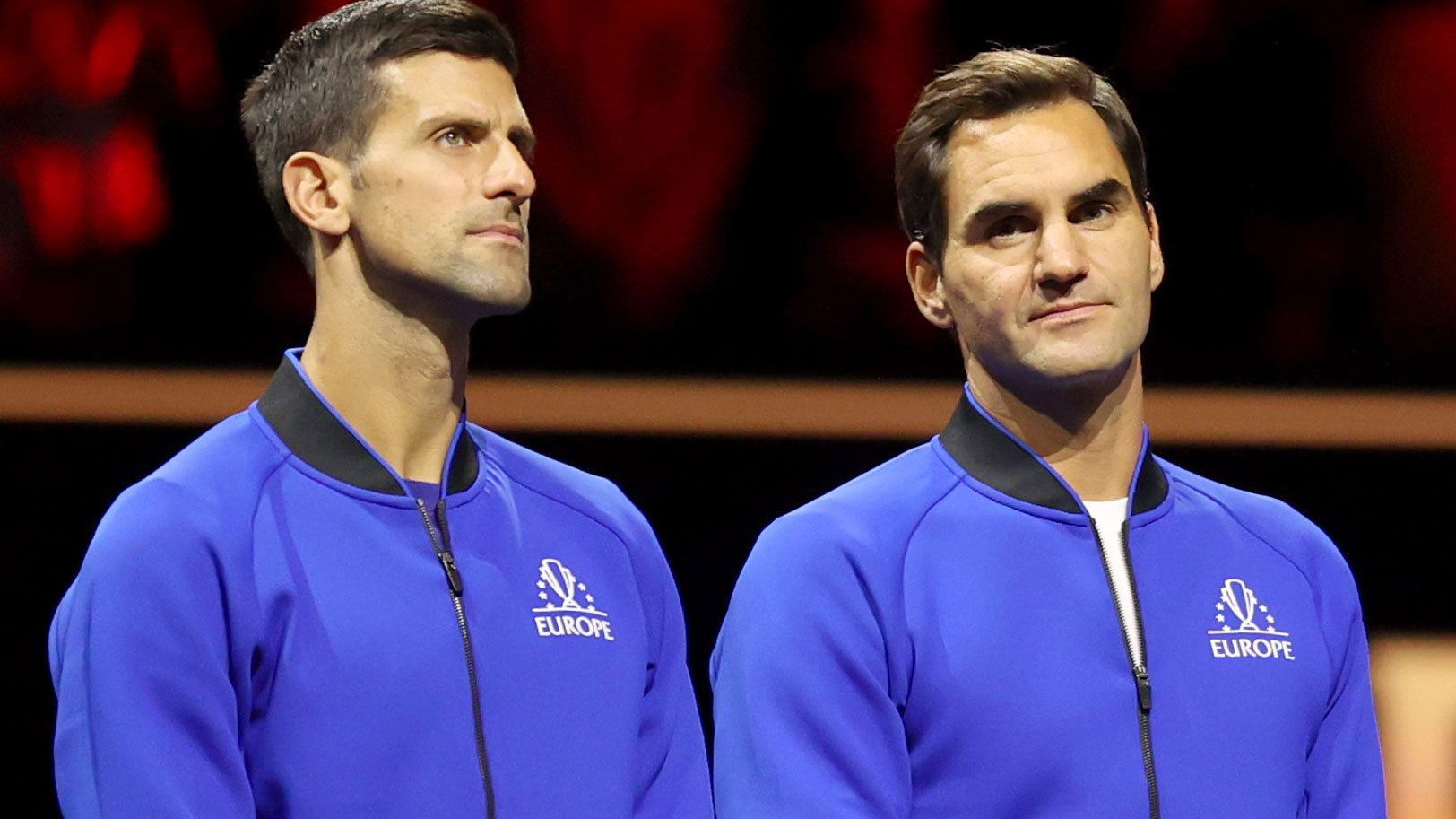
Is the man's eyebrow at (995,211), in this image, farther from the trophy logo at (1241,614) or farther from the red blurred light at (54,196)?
the red blurred light at (54,196)

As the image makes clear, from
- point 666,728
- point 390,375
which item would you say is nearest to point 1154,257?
point 666,728

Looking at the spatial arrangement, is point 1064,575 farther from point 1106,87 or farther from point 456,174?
point 456,174

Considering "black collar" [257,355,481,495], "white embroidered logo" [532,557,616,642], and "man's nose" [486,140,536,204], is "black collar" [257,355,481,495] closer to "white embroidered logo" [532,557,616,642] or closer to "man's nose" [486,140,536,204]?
"white embroidered logo" [532,557,616,642]

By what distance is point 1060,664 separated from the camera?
2371 mm

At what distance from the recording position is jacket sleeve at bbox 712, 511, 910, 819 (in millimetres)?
2316

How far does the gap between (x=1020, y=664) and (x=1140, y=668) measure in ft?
0.48

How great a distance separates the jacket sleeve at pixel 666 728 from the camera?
98.4 inches

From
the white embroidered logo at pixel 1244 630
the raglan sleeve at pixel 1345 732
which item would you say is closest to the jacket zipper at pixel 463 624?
the white embroidered logo at pixel 1244 630

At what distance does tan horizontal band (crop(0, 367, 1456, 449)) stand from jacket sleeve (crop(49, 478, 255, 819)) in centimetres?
183

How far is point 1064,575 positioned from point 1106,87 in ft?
2.15

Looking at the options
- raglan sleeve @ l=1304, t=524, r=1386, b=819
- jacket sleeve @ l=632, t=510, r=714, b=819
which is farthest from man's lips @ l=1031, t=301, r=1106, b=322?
jacket sleeve @ l=632, t=510, r=714, b=819

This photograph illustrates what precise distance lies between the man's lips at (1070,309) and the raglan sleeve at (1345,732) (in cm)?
45

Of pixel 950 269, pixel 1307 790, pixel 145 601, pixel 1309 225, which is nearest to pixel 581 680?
pixel 145 601

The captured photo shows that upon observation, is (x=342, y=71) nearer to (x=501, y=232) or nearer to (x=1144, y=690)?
(x=501, y=232)
